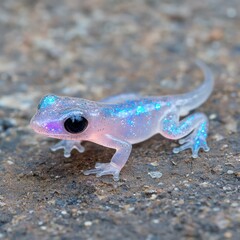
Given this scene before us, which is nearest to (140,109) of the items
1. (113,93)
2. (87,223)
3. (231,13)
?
(113,93)

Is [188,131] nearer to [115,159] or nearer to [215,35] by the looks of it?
[115,159]

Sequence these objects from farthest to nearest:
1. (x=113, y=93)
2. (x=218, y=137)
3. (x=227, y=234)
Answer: (x=113, y=93) < (x=218, y=137) < (x=227, y=234)

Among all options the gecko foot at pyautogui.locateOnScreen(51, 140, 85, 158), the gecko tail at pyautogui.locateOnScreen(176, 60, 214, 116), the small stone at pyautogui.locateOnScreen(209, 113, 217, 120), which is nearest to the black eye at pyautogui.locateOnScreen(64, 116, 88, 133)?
the gecko foot at pyautogui.locateOnScreen(51, 140, 85, 158)

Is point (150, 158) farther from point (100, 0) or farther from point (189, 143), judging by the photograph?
point (100, 0)

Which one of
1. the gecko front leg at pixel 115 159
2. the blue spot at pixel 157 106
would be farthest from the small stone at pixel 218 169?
the blue spot at pixel 157 106

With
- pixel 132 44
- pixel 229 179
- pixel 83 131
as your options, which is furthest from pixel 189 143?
pixel 132 44

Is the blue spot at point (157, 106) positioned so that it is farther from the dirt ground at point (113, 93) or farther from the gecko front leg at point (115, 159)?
the gecko front leg at point (115, 159)
